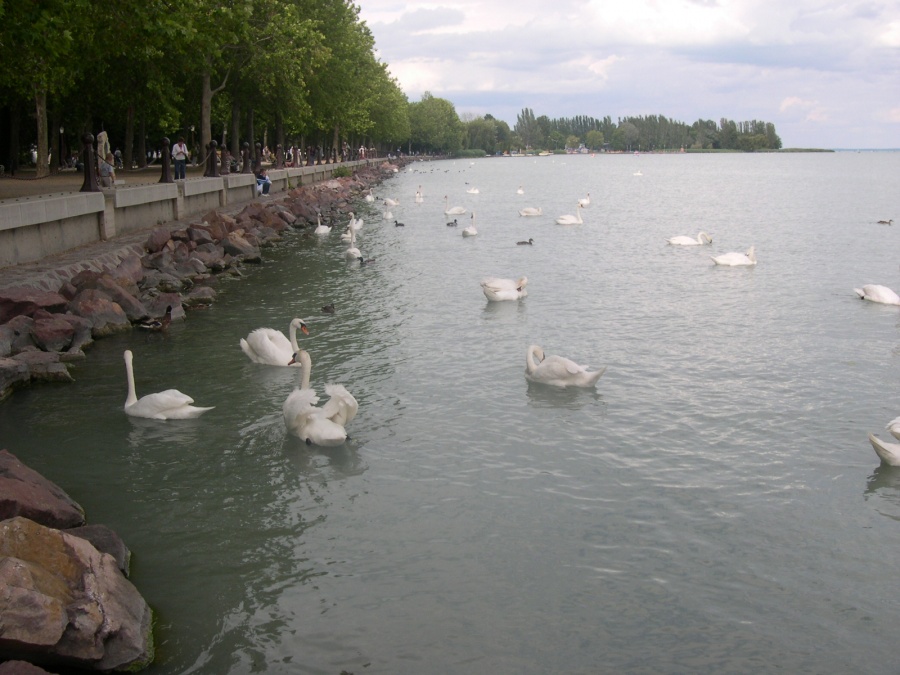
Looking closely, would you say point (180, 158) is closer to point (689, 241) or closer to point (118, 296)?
point (689, 241)

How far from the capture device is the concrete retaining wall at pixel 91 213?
17484 millimetres

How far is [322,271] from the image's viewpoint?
23719mm

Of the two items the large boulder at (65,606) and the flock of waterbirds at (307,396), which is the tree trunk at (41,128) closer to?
the flock of waterbirds at (307,396)

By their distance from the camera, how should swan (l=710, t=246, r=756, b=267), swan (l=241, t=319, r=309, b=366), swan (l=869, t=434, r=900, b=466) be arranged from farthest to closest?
swan (l=710, t=246, r=756, b=267) < swan (l=241, t=319, r=309, b=366) < swan (l=869, t=434, r=900, b=466)

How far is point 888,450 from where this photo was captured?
929cm

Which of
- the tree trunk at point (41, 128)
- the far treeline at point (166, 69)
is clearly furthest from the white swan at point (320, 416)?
the tree trunk at point (41, 128)

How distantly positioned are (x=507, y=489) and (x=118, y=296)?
10066 mm

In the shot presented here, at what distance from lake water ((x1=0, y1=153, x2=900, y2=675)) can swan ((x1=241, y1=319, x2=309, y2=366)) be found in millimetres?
166

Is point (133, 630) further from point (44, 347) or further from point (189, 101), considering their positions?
point (189, 101)

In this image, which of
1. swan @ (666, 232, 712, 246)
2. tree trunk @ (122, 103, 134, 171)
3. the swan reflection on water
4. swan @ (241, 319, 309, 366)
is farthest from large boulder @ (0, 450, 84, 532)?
tree trunk @ (122, 103, 134, 171)

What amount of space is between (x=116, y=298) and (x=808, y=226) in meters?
28.9

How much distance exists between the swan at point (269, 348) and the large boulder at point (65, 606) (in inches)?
277

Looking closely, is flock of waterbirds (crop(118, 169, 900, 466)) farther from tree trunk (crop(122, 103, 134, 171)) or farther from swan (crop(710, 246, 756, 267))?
tree trunk (crop(122, 103, 134, 171))

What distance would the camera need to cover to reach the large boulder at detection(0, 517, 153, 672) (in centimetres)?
552
